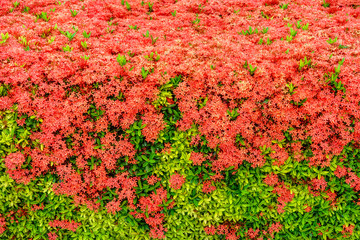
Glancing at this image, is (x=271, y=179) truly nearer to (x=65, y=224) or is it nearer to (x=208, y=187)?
(x=208, y=187)

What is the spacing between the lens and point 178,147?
407 centimetres

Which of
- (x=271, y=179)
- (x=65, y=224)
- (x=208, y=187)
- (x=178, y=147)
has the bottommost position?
(x=65, y=224)

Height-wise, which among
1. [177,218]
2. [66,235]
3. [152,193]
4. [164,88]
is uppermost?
[164,88]

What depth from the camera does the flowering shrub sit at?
3.95m

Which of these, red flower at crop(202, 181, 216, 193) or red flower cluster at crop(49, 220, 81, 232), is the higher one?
red flower at crop(202, 181, 216, 193)

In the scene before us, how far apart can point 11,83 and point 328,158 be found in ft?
16.8

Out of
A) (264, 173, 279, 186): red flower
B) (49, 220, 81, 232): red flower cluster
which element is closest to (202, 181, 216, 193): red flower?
(264, 173, 279, 186): red flower

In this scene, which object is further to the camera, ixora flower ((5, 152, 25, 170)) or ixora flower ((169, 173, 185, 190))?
ixora flower ((169, 173, 185, 190))

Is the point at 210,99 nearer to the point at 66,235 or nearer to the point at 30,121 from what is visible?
the point at 30,121

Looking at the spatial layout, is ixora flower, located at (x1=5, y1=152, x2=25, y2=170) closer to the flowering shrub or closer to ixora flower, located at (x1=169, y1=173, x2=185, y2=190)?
the flowering shrub

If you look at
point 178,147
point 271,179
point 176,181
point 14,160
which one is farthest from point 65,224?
point 271,179

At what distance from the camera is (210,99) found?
405 cm

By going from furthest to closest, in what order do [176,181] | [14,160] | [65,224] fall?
[65,224] → [176,181] → [14,160]

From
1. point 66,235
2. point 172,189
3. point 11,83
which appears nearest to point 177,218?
point 172,189
